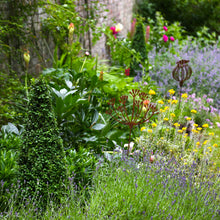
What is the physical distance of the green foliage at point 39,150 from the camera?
7.96 feet

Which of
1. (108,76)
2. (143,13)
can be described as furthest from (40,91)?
(143,13)

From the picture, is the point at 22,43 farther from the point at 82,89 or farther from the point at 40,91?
the point at 40,91

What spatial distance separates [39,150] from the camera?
2438mm

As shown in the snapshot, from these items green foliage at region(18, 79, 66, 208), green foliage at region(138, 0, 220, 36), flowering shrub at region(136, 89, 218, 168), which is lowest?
flowering shrub at region(136, 89, 218, 168)

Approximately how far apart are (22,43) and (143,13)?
7781 mm

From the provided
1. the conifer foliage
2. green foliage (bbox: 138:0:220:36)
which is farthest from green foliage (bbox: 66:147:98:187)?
green foliage (bbox: 138:0:220:36)

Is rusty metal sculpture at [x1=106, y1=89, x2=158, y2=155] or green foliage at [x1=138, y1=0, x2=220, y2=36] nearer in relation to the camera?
rusty metal sculpture at [x1=106, y1=89, x2=158, y2=155]

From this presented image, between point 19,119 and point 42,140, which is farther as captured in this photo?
point 19,119

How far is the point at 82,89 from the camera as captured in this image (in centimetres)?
392

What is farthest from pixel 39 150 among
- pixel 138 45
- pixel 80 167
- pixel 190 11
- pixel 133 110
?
pixel 190 11

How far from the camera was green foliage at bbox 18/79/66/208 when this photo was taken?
2.43m

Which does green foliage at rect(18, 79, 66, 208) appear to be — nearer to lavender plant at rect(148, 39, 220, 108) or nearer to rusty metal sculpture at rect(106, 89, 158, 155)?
rusty metal sculpture at rect(106, 89, 158, 155)

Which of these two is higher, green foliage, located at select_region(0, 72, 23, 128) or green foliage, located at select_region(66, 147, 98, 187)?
green foliage, located at select_region(0, 72, 23, 128)

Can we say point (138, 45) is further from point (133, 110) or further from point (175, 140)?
point (133, 110)
